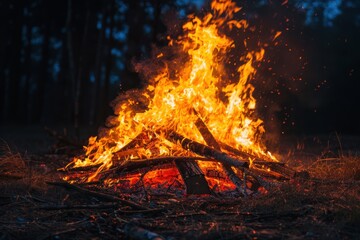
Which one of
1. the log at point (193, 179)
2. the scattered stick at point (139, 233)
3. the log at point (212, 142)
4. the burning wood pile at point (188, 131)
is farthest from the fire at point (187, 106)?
the scattered stick at point (139, 233)

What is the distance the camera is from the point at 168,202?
5.76 m

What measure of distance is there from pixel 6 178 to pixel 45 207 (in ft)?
6.84

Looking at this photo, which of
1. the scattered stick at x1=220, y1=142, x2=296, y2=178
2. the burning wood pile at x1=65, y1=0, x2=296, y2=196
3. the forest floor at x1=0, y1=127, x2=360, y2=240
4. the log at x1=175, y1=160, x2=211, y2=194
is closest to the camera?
the forest floor at x1=0, y1=127, x2=360, y2=240

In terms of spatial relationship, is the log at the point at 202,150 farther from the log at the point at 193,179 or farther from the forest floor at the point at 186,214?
the forest floor at the point at 186,214

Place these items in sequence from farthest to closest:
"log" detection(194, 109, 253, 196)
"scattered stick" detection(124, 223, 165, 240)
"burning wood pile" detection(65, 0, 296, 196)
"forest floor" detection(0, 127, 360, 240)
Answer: "burning wood pile" detection(65, 0, 296, 196)
"log" detection(194, 109, 253, 196)
"forest floor" detection(0, 127, 360, 240)
"scattered stick" detection(124, 223, 165, 240)

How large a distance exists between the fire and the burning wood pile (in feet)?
0.05

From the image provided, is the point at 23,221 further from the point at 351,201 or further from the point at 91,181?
the point at 351,201

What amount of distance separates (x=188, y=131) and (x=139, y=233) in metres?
3.55

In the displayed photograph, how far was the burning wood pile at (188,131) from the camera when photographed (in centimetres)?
668

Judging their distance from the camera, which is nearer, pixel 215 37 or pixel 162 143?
pixel 162 143

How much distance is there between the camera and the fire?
7574 millimetres

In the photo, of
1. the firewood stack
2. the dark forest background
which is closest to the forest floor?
the firewood stack

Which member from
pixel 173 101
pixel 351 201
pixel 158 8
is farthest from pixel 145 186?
pixel 158 8

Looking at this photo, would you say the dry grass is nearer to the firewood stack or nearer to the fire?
the firewood stack
